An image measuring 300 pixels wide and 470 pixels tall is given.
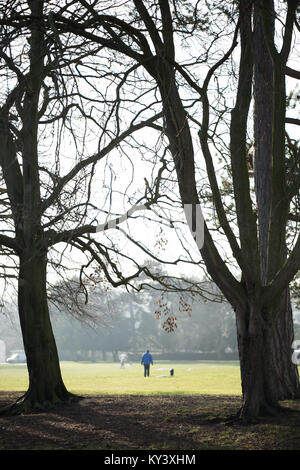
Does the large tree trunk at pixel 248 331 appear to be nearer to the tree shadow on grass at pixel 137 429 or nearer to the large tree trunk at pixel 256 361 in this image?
the large tree trunk at pixel 256 361

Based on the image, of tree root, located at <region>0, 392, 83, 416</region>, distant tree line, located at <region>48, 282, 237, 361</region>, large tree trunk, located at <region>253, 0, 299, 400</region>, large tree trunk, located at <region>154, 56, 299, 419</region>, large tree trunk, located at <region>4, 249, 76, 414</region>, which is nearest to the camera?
large tree trunk, located at <region>154, 56, 299, 419</region>

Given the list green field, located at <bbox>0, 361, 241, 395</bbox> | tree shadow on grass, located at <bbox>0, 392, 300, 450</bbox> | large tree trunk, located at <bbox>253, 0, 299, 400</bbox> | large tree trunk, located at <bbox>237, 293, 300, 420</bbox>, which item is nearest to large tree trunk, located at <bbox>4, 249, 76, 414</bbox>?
tree shadow on grass, located at <bbox>0, 392, 300, 450</bbox>

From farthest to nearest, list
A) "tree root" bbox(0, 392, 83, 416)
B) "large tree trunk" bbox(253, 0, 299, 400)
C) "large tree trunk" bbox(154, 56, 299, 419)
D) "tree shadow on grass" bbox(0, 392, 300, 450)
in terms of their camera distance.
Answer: "tree root" bbox(0, 392, 83, 416), "large tree trunk" bbox(253, 0, 299, 400), "large tree trunk" bbox(154, 56, 299, 419), "tree shadow on grass" bbox(0, 392, 300, 450)

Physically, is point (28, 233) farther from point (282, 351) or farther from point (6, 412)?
point (282, 351)

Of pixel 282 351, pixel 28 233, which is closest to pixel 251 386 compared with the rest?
pixel 282 351

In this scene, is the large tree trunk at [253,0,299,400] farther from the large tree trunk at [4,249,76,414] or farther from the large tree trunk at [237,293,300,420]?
the large tree trunk at [4,249,76,414]

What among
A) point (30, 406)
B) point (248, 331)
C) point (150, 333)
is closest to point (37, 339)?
point (30, 406)

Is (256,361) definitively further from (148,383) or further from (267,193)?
(148,383)

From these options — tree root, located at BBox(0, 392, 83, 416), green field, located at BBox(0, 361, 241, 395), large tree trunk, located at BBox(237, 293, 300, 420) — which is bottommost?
green field, located at BBox(0, 361, 241, 395)

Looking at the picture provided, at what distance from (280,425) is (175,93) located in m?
4.40

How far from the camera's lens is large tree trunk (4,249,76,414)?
10.7m

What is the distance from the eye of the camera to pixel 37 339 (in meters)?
10.8

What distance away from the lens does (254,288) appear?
7219 millimetres

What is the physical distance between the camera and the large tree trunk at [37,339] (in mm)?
10727
